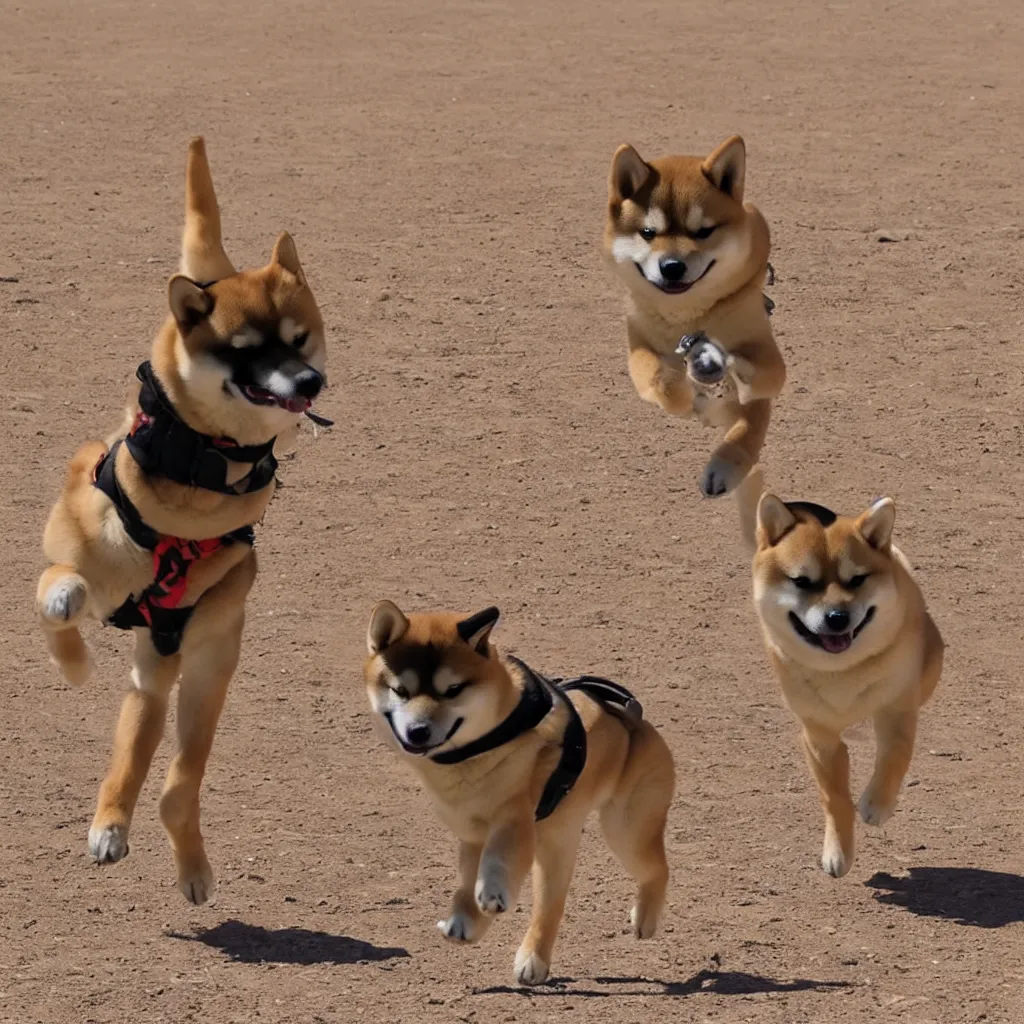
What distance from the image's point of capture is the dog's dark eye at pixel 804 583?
8641 mm

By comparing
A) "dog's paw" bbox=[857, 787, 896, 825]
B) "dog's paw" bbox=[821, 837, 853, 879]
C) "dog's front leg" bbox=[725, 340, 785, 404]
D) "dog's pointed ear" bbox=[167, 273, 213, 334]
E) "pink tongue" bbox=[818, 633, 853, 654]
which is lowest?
"dog's paw" bbox=[821, 837, 853, 879]

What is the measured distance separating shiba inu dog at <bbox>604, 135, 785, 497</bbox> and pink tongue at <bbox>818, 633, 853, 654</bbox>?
2.74ft

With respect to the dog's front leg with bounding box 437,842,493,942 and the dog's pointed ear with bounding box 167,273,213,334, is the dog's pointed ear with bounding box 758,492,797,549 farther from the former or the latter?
the dog's pointed ear with bounding box 167,273,213,334

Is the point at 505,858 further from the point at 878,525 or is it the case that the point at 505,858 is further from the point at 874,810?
the point at 878,525

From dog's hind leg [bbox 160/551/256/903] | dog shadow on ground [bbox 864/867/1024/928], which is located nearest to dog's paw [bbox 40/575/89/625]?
dog's hind leg [bbox 160/551/256/903]

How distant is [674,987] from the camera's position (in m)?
8.73

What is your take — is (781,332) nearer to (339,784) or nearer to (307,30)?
(339,784)

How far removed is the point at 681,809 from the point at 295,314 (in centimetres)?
323

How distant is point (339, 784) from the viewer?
34.4 ft

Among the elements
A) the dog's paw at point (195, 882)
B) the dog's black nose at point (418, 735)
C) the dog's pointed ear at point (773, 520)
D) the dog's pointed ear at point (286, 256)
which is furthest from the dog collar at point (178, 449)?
the dog's pointed ear at point (773, 520)

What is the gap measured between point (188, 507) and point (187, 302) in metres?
0.75

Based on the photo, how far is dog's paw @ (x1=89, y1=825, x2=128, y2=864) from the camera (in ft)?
28.0

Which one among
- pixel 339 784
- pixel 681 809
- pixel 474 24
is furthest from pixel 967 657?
pixel 474 24

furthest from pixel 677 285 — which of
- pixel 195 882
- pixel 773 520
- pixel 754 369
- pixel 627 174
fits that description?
pixel 195 882
